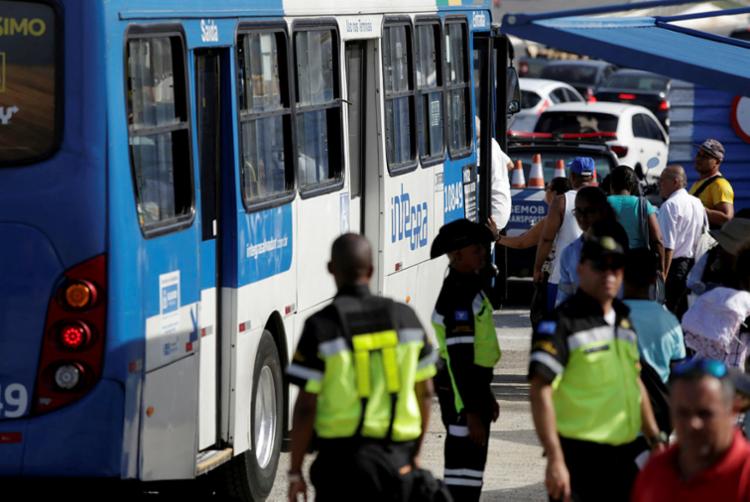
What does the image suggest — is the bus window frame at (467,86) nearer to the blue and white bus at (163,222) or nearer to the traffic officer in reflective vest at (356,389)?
the blue and white bus at (163,222)

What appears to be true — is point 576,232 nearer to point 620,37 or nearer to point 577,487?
point 620,37

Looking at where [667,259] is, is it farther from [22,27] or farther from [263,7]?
[22,27]

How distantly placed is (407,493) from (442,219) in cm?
712

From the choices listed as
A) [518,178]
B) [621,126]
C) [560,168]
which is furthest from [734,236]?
[621,126]

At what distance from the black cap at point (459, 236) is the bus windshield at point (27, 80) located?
1780 millimetres

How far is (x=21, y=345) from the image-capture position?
725 cm

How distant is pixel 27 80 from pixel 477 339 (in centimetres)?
226

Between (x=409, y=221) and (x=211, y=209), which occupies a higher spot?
(x=211, y=209)

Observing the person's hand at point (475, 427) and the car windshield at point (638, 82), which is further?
the car windshield at point (638, 82)

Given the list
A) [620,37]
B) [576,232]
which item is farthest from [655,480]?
[576,232]

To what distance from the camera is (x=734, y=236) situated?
337 inches

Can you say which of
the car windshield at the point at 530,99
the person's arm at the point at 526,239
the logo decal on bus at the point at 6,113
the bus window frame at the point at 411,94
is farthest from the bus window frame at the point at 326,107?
the car windshield at the point at 530,99

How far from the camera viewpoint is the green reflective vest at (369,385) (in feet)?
19.1

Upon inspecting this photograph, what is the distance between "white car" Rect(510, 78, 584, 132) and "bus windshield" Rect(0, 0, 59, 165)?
24848 millimetres
